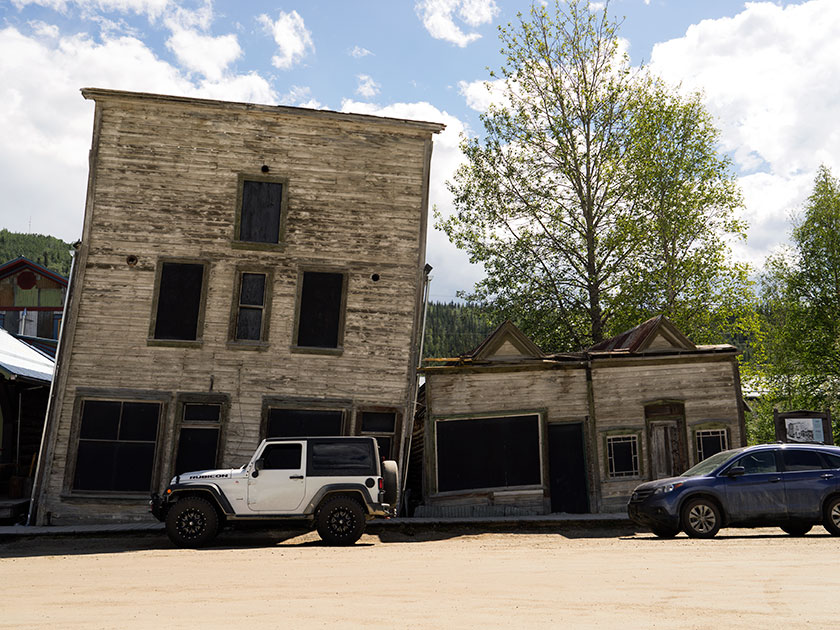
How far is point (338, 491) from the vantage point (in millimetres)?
13805

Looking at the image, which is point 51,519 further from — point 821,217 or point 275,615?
point 821,217

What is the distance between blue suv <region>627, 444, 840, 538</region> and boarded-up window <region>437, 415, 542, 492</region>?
5635 millimetres

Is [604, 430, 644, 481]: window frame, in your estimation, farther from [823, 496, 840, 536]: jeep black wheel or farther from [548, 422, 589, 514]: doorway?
[823, 496, 840, 536]: jeep black wheel

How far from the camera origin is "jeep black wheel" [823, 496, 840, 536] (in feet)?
43.8

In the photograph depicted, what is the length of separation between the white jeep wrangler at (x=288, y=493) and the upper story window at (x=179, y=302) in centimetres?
553

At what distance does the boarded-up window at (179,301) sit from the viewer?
1839 centimetres

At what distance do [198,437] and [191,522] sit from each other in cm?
484

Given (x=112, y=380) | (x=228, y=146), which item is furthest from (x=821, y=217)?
(x=112, y=380)

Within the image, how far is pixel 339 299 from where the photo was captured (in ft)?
62.2

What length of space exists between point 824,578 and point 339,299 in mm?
13092

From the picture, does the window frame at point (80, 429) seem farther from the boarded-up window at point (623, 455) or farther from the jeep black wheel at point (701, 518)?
the jeep black wheel at point (701, 518)

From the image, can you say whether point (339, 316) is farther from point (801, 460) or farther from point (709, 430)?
point (801, 460)

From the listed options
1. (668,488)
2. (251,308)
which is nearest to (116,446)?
(251,308)

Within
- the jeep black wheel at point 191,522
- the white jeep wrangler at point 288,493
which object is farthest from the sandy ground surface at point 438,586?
the white jeep wrangler at point 288,493
